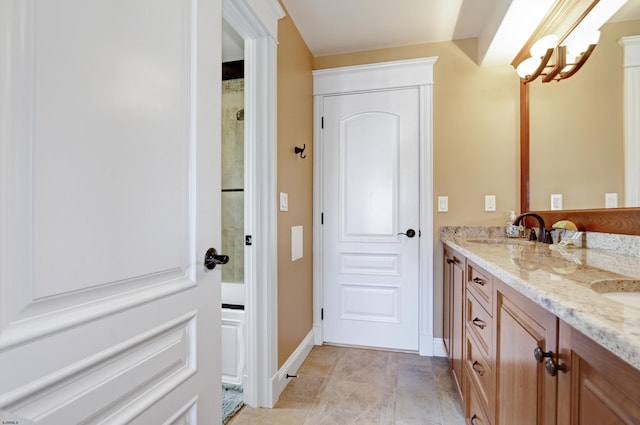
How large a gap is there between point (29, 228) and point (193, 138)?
45 centimetres

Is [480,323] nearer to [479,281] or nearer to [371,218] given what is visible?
[479,281]

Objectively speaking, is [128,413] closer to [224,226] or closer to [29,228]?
[29,228]

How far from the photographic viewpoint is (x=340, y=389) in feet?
6.35

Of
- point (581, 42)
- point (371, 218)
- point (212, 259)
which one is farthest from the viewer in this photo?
point (371, 218)

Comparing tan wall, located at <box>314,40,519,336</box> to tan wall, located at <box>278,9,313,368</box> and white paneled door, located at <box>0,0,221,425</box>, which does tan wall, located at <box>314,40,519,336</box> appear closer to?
tan wall, located at <box>278,9,313,368</box>

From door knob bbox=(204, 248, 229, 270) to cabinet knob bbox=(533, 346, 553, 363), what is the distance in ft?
2.76

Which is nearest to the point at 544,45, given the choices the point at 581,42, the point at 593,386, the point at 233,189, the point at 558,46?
the point at 558,46

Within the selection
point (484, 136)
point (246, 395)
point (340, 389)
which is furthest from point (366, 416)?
point (484, 136)

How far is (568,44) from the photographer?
1.74 meters

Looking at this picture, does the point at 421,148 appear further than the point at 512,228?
Yes

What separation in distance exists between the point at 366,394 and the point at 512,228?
155 centimetres

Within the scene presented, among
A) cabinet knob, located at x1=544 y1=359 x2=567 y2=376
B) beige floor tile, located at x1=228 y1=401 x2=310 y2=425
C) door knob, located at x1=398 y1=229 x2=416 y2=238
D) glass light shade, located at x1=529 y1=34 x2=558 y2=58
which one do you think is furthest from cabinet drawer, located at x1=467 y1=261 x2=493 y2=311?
glass light shade, located at x1=529 y1=34 x2=558 y2=58

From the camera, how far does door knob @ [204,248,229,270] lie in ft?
2.98

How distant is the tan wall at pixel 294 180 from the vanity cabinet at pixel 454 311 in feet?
3.44
